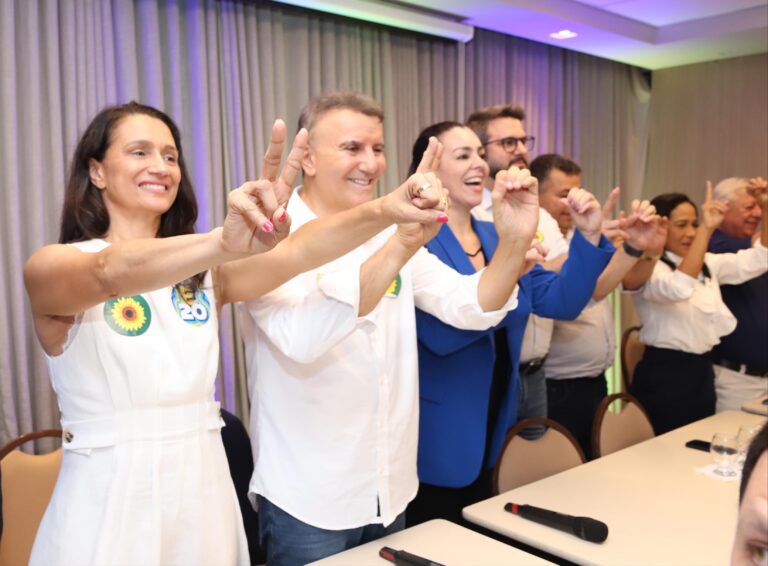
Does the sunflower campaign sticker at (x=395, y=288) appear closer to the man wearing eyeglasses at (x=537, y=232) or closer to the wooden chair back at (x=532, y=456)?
the wooden chair back at (x=532, y=456)

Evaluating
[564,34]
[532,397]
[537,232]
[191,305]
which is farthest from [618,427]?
[564,34]

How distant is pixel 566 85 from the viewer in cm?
518

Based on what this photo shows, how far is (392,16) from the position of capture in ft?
12.1

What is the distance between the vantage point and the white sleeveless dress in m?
1.40

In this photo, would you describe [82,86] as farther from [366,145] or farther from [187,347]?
[187,347]

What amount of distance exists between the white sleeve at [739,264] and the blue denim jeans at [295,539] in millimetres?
2781

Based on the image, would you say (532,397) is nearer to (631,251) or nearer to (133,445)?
(631,251)

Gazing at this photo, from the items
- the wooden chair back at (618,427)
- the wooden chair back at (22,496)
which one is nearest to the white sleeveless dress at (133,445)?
the wooden chair back at (22,496)

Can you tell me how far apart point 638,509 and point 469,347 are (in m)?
0.65

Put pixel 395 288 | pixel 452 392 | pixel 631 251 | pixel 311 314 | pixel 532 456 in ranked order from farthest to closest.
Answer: pixel 631 251 < pixel 532 456 < pixel 452 392 < pixel 395 288 < pixel 311 314

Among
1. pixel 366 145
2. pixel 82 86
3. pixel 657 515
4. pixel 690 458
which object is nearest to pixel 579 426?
pixel 690 458

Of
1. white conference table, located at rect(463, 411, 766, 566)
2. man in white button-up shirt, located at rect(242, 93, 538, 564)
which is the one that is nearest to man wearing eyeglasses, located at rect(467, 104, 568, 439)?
white conference table, located at rect(463, 411, 766, 566)

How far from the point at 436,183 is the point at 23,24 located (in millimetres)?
2166

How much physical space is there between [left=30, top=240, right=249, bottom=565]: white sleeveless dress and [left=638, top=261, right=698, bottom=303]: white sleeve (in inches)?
101
